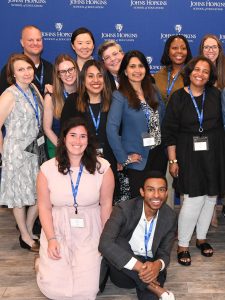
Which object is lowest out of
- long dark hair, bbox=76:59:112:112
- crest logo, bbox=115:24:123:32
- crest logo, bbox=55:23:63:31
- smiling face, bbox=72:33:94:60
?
long dark hair, bbox=76:59:112:112

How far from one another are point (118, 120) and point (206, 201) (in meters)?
0.91

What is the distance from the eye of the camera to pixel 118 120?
3010 mm

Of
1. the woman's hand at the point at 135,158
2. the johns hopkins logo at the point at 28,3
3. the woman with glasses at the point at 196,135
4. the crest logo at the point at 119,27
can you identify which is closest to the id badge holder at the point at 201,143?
the woman with glasses at the point at 196,135

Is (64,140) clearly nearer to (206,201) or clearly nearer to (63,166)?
(63,166)

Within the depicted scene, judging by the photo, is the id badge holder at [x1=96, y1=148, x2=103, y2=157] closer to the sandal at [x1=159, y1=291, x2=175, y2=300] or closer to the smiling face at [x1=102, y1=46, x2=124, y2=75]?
the smiling face at [x1=102, y1=46, x2=124, y2=75]

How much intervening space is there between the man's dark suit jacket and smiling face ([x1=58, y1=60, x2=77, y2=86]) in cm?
109

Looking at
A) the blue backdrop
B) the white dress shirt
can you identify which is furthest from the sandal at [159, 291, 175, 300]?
the blue backdrop

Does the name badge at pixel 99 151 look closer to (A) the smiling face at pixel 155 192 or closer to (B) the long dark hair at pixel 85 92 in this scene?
(B) the long dark hair at pixel 85 92

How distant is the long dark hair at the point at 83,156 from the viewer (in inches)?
107

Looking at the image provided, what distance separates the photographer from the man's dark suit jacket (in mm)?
2557

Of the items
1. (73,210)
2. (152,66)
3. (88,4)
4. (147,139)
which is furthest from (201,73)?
(88,4)

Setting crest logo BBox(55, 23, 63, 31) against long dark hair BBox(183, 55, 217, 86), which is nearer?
long dark hair BBox(183, 55, 217, 86)

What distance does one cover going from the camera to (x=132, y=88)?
121 inches

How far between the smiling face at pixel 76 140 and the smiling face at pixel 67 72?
0.67 meters
